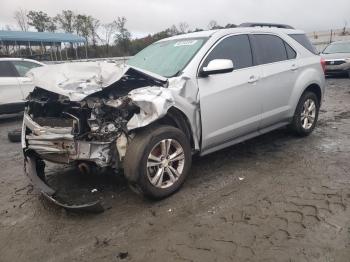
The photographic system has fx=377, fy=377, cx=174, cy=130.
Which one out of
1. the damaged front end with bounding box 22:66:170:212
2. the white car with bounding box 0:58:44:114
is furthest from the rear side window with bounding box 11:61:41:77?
the damaged front end with bounding box 22:66:170:212

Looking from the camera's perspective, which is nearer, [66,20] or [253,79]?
[253,79]

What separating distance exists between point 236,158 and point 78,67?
98.6 inches

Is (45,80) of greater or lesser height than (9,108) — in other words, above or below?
above

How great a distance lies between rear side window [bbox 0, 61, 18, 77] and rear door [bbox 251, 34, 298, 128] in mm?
6834

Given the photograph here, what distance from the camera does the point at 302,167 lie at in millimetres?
4824

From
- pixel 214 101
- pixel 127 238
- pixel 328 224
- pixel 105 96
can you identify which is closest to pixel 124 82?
pixel 105 96

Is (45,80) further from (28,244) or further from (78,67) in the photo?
(28,244)

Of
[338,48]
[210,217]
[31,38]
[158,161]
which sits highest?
[31,38]

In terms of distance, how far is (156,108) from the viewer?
3680mm

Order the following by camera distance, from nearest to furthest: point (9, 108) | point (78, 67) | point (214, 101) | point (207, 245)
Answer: point (207, 245) < point (78, 67) < point (214, 101) < point (9, 108)

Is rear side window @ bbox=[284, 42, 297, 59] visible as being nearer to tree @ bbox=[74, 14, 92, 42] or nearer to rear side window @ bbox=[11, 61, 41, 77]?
rear side window @ bbox=[11, 61, 41, 77]

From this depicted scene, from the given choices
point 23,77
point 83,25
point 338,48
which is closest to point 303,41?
point 23,77

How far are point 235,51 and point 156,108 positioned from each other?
180 cm

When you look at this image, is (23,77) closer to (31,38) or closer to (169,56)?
(169,56)
